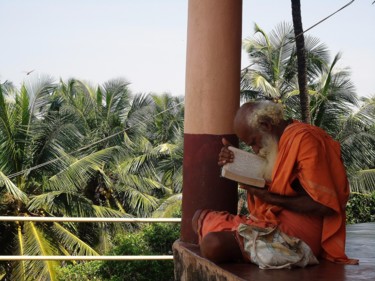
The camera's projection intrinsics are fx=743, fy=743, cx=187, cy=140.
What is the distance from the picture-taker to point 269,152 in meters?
3.87

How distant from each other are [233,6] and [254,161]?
1345 millimetres

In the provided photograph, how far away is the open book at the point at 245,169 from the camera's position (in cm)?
379

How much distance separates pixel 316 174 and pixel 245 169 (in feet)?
1.24

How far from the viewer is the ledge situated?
3486 millimetres

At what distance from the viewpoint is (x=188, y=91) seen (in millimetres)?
4844

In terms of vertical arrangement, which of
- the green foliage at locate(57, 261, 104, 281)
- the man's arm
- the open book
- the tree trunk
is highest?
the tree trunk

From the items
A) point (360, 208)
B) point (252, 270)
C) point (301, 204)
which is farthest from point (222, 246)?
point (360, 208)

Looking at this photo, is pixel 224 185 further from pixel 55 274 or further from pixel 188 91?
pixel 55 274

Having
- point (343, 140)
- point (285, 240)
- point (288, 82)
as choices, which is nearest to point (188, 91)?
point (285, 240)

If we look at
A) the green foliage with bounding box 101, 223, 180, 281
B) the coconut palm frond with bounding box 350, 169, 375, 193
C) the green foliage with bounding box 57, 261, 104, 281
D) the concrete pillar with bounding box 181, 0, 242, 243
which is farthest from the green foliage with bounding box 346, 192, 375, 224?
the concrete pillar with bounding box 181, 0, 242, 243

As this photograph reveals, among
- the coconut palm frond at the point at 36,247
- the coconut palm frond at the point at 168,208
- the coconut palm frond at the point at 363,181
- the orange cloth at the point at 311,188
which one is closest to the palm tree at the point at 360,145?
the coconut palm frond at the point at 363,181

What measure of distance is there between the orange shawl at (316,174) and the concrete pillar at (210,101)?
2.88 ft

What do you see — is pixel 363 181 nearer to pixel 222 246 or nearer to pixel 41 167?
pixel 41 167

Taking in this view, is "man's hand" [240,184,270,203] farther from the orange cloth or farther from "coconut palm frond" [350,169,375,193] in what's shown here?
"coconut palm frond" [350,169,375,193]
